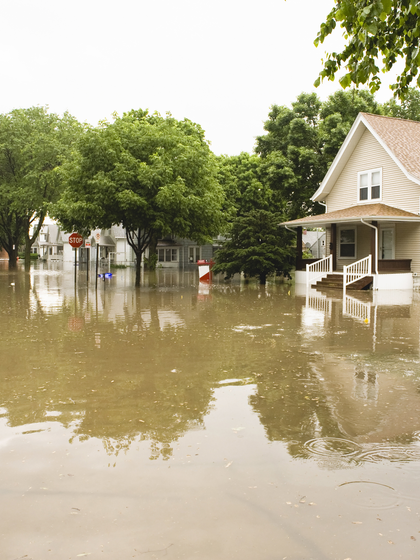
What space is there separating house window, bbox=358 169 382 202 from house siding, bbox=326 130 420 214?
269 mm

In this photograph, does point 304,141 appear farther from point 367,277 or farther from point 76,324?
point 76,324

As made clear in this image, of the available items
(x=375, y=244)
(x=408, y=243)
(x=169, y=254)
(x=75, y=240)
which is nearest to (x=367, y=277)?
(x=375, y=244)

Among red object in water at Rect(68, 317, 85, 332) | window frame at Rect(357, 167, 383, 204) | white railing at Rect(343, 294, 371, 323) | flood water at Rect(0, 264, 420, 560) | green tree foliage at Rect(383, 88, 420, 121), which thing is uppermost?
green tree foliage at Rect(383, 88, 420, 121)

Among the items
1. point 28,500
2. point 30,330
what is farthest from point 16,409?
point 30,330

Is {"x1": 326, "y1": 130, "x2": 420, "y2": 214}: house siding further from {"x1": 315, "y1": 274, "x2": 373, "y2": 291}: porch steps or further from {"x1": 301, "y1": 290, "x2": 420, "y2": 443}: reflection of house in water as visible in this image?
{"x1": 301, "y1": 290, "x2": 420, "y2": 443}: reflection of house in water

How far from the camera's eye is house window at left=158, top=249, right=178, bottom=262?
55594 mm

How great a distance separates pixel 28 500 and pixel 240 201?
3737 centimetres

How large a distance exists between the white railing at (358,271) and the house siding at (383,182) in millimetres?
4124

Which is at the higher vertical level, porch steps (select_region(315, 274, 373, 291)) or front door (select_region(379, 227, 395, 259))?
front door (select_region(379, 227, 395, 259))

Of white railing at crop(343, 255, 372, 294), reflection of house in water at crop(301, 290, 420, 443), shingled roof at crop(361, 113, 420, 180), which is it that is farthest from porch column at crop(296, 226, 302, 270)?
reflection of house in water at crop(301, 290, 420, 443)

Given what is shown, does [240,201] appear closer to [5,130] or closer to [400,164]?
[400,164]

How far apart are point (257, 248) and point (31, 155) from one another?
23286mm

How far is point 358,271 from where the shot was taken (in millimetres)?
24312

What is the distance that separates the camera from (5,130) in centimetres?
4097
